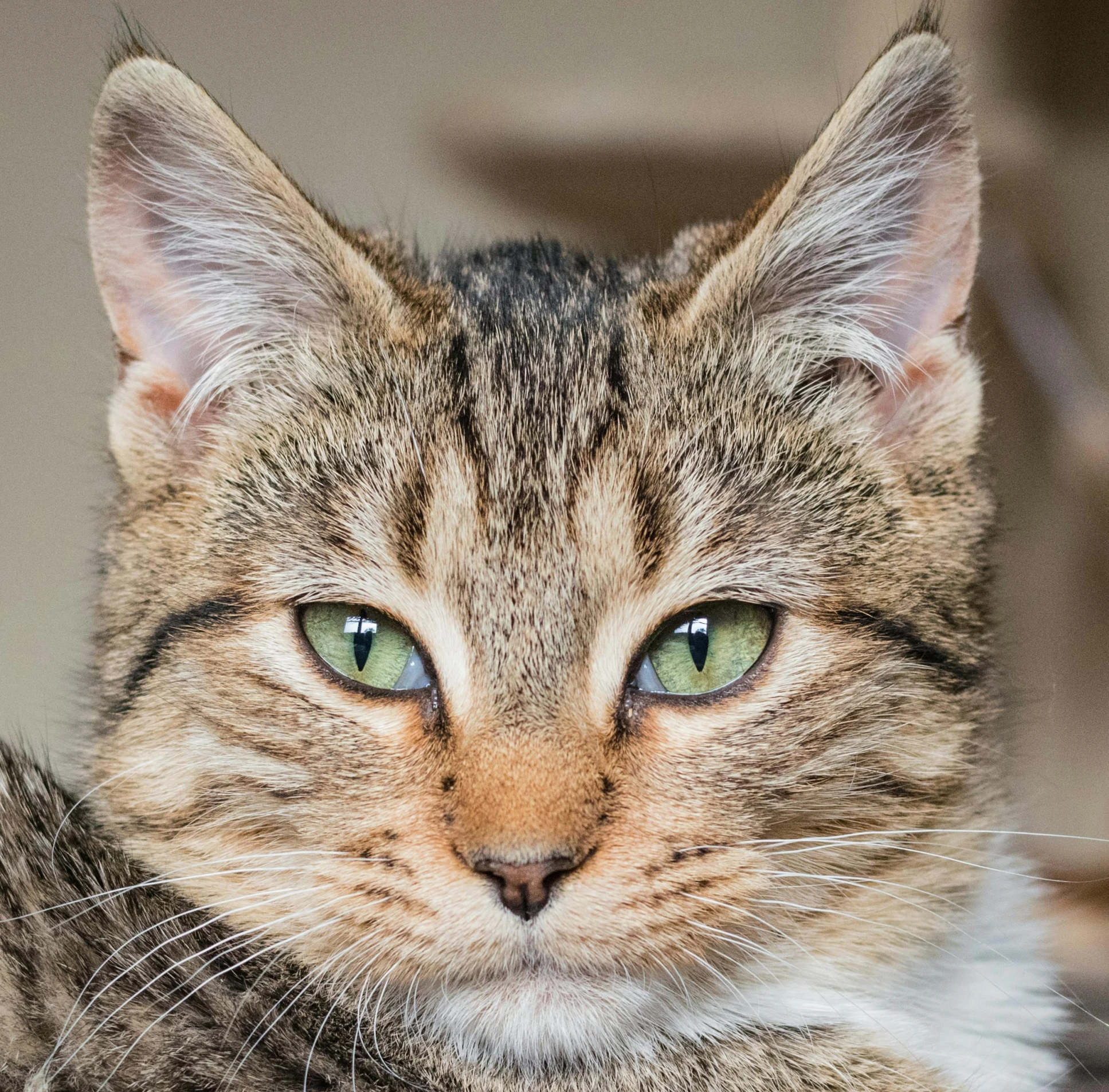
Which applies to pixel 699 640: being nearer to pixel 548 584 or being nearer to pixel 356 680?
pixel 548 584

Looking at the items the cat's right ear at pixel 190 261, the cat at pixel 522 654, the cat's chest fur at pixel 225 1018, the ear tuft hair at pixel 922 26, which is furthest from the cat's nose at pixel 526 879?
the ear tuft hair at pixel 922 26

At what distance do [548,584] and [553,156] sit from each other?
1256mm

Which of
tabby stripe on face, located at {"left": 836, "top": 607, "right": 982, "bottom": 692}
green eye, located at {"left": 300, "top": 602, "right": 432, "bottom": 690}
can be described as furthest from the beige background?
green eye, located at {"left": 300, "top": 602, "right": 432, "bottom": 690}

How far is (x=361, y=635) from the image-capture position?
1092mm

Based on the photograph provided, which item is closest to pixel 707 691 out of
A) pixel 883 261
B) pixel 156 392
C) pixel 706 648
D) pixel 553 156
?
pixel 706 648

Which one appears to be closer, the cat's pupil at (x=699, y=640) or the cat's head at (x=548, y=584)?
the cat's head at (x=548, y=584)

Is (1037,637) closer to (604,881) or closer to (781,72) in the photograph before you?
(781,72)

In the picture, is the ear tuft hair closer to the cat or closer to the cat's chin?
the cat

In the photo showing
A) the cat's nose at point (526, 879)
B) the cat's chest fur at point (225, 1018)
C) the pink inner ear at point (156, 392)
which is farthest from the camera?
the pink inner ear at point (156, 392)

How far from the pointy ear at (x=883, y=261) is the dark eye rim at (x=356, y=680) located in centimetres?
41

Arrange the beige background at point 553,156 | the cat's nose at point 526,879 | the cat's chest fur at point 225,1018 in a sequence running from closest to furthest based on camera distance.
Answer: the cat's nose at point 526,879, the cat's chest fur at point 225,1018, the beige background at point 553,156

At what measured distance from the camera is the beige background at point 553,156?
2006mm

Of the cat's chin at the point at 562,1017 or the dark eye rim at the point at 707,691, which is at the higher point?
the dark eye rim at the point at 707,691

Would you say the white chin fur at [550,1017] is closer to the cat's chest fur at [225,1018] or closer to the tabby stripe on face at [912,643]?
the cat's chest fur at [225,1018]
